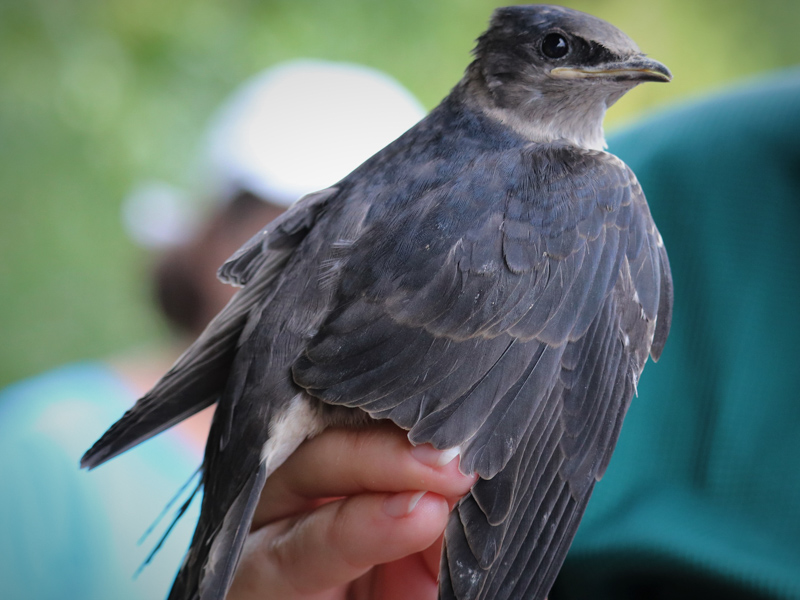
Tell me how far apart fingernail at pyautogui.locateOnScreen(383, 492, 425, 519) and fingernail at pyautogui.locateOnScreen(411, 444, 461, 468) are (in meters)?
0.09

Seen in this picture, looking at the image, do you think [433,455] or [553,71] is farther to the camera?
[553,71]

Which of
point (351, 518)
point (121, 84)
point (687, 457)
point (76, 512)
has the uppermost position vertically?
point (121, 84)

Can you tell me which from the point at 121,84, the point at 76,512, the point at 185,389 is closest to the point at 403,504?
the point at 185,389

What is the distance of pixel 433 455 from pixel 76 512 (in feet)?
8.86

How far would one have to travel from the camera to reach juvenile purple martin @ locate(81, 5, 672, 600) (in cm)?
146

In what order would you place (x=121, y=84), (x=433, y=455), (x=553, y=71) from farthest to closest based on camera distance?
1. (x=121, y=84)
2. (x=553, y=71)
3. (x=433, y=455)

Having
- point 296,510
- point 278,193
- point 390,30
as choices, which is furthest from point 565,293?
point 390,30

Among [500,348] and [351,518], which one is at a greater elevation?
[500,348]

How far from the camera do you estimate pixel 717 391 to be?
2.23 m

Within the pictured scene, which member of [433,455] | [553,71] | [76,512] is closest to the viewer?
[433,455]

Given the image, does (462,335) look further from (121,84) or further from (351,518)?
(121,84)

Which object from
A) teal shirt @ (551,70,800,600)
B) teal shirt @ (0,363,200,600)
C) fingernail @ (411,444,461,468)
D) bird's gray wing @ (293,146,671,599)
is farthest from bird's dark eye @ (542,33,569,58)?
teal shirt @ (0,363,200,600)

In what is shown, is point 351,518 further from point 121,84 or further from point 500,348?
point 121,84

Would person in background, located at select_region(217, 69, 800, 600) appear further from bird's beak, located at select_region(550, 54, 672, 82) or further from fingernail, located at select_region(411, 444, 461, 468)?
bird's beak, located at select_region(550, 54, 672, 82)
